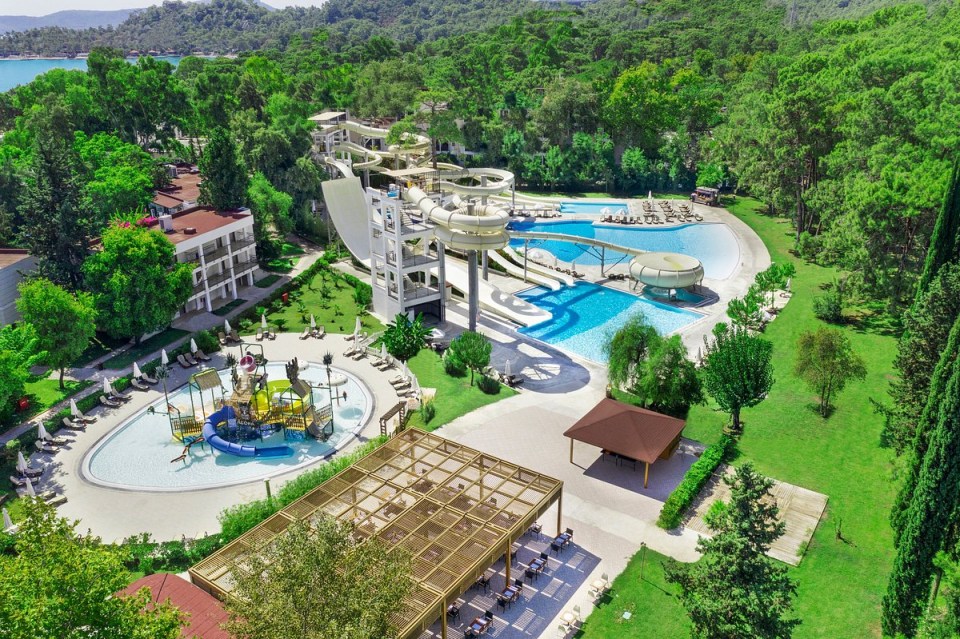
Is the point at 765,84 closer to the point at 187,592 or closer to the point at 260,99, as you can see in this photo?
the point at 260,99

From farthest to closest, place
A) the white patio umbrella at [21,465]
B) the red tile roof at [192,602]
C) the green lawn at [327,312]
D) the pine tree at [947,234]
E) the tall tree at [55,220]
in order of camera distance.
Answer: the green lawn at [327,312] < the tall tree at [55,220] < the pine tree at [947,234] < the white patio umbrella at [21,465] < the red tile roof at [192,602]

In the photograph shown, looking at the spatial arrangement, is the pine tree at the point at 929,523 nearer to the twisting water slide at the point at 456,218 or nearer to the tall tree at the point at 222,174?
the twisting water slide at the point at 456,218

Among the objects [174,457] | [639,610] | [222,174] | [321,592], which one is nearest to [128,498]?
[174,457]

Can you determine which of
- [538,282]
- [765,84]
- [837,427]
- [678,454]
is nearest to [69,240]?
[538,282]

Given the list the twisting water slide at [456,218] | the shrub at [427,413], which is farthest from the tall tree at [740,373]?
the twisting water slide at [456,218]

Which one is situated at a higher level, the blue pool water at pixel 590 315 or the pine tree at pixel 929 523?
the pine tree at pixel 929 523

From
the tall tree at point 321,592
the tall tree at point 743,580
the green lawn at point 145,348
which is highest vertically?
the tall tree at point 321,592
